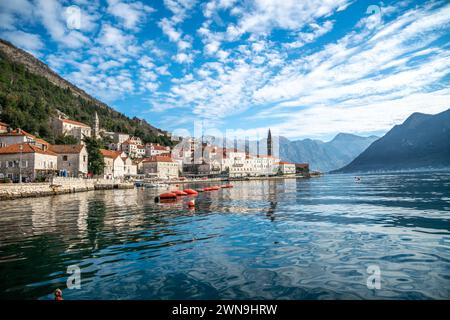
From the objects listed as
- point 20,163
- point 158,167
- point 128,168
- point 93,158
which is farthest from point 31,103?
point 20,163

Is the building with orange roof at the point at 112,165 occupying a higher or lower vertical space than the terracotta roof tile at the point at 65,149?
lower

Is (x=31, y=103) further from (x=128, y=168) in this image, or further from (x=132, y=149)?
(x=132, y=149)

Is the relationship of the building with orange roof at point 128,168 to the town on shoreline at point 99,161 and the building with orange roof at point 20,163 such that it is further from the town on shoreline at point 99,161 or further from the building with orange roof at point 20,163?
the building with orange roof at point 20,163

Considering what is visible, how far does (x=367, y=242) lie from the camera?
16.3 metres

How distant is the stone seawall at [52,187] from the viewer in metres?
49.5

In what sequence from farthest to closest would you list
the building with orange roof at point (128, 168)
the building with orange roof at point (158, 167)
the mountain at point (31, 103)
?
the building with orange roof at point (158, 167), the building with orange roof at point (128, 168), the mountain at point (31, 103)

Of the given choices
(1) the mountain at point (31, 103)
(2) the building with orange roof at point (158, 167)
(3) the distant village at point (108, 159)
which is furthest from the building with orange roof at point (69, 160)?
(2) the building with orange roof at point (158, 167)

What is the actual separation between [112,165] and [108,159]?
Answer: 12.6ft

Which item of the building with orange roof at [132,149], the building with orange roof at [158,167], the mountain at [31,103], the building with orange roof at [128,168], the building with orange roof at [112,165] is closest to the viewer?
the building with orange roof at [112,165]

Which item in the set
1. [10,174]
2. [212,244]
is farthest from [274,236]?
[10,174]

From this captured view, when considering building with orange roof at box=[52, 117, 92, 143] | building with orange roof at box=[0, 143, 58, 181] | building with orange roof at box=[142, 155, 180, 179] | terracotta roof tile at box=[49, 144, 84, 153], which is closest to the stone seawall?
building with orange roof at box=[0, 143, 58, 181]

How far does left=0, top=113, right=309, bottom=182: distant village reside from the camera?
203 ft
